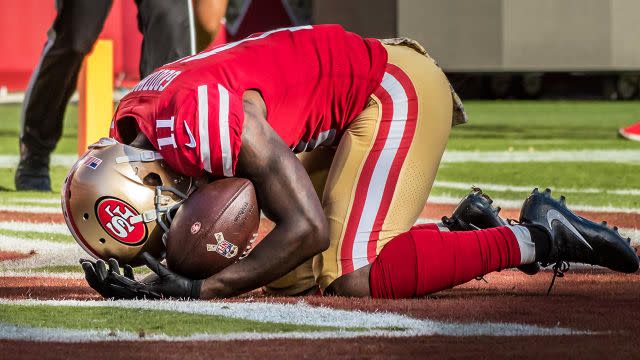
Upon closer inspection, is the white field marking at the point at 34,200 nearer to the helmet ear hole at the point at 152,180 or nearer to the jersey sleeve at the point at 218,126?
the helmet ear hole at the point at 152,180

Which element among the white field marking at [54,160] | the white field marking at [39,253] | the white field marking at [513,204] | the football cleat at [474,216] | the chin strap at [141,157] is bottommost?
the white field marking at [54,160]

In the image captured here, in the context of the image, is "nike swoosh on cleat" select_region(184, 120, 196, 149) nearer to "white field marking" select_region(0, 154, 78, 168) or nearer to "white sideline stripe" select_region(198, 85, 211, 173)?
"white sideline stripe" select_region(198, 85, 211, 173)

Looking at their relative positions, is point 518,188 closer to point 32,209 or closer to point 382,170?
point 32,209

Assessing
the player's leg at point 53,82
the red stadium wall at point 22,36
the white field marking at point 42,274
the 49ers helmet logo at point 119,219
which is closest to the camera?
the 49ers helmet logo at point 119,219

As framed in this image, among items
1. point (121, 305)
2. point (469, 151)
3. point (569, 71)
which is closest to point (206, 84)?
point (121, 305)

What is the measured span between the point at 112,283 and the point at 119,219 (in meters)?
0.19

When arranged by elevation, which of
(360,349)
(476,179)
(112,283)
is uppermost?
(360,349)

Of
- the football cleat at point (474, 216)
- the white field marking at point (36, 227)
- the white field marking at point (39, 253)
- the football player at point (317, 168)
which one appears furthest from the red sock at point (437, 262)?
the white field marking at point (36, 227)

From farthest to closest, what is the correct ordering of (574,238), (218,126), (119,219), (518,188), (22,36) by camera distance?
(22,36) → (518,188) → (574,238) → (119,219) → (218,126)

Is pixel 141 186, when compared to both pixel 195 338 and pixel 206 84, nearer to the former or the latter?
pixel 206 84

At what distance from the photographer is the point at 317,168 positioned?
15.7 ft

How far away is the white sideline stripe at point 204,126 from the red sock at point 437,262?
65 centimetres

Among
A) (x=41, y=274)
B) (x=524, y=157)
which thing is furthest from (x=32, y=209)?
(x=524, y=157)

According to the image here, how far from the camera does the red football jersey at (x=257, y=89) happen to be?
402cm
